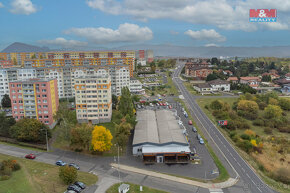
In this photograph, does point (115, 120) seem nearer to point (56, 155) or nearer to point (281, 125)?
point (56, 155)

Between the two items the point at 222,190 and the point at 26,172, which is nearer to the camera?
the point at 222,190

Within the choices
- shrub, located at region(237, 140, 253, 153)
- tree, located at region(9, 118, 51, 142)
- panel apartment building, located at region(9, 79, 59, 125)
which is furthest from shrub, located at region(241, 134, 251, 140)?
panel apartment building, located at region(9, 79, 59, 125)

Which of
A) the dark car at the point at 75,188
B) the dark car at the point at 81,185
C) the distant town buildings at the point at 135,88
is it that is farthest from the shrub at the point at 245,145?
the distant town buildings at the point at 135,88

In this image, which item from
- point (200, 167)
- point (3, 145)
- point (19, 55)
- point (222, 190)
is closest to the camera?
point (222, 190)

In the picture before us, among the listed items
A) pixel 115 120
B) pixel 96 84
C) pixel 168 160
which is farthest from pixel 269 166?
pixel 96 84

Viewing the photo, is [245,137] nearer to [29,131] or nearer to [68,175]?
[68,175]

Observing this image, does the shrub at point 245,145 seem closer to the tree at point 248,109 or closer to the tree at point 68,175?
Answer: the tree at point 248,109
